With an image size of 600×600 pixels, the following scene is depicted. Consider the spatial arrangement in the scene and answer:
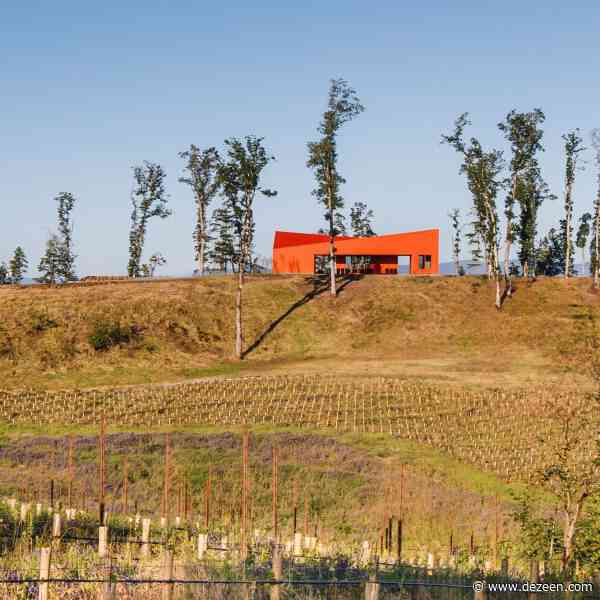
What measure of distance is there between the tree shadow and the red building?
3.96m

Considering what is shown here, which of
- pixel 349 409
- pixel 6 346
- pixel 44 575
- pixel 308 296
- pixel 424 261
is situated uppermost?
pixel 424 261

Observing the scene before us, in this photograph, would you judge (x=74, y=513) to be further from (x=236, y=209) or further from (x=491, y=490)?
(x=236, y=209)

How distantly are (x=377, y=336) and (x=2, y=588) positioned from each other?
2273 inches

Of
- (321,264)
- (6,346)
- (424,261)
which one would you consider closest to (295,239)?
(321,264)

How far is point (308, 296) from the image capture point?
2990 inches

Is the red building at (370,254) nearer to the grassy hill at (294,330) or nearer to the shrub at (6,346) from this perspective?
the grassy hill at (294,330)

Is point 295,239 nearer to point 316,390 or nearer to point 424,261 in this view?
point 424,261

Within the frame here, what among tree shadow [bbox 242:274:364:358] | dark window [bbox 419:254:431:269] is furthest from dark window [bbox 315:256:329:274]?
dark window [bbox 419:254:431:269]

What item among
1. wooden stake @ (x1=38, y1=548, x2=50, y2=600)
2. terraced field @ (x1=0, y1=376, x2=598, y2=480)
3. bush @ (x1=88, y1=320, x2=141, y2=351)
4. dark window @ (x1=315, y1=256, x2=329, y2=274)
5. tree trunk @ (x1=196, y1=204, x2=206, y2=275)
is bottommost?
terraced field @ (x1=0, y1=376, x2=598, y2=480)

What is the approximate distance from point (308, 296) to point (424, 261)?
17323mm

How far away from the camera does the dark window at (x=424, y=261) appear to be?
86.9 m

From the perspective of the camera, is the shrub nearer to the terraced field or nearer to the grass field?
the grass field

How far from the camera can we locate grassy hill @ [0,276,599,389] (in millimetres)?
59281

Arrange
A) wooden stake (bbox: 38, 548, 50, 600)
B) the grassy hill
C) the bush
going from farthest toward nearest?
the bush < the grassy hill < wooden stake (bbox: 38, 548, 50, 600)
